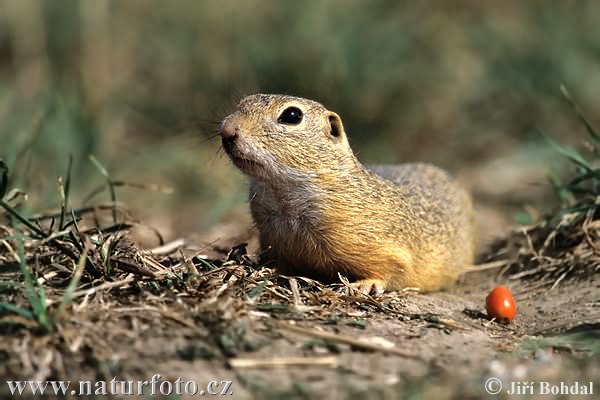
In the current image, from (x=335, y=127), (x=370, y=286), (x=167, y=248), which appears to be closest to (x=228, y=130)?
(x=335, y=127)

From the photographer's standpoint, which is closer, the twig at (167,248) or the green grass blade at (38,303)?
the green grass blade at (38,303)

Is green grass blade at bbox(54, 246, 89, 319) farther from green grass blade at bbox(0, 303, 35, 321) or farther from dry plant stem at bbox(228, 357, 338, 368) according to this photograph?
dry plant stem at bbox(228, 357, 338, 368)

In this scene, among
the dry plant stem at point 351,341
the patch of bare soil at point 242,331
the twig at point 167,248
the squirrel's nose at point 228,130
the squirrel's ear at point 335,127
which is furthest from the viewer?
the twig at point 167,248

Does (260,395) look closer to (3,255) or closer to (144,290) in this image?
(144,290)

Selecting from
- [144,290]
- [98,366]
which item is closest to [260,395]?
[98,366]

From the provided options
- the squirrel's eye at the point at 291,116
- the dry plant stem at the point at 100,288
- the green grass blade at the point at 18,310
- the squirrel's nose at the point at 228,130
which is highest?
the squirrel's eye at the point at 291,116

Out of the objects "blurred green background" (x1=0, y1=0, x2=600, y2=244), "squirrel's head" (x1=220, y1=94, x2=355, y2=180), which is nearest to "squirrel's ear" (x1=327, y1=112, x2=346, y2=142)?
"squirrel's head" (x1=220, y1=94, x2=355, y2=180)

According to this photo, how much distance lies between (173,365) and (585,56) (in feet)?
23.8

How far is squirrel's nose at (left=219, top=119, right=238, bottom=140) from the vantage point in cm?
445

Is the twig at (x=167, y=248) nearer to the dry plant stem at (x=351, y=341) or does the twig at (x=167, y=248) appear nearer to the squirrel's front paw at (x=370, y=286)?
the squirrel's front paw at (x=370, y=286)

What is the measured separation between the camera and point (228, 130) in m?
4.45

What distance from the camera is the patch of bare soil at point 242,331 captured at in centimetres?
329

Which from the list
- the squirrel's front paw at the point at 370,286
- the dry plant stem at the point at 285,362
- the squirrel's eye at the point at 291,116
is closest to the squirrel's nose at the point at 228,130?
the squirrel's eye at the point at 291,116

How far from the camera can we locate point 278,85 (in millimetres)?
8922
